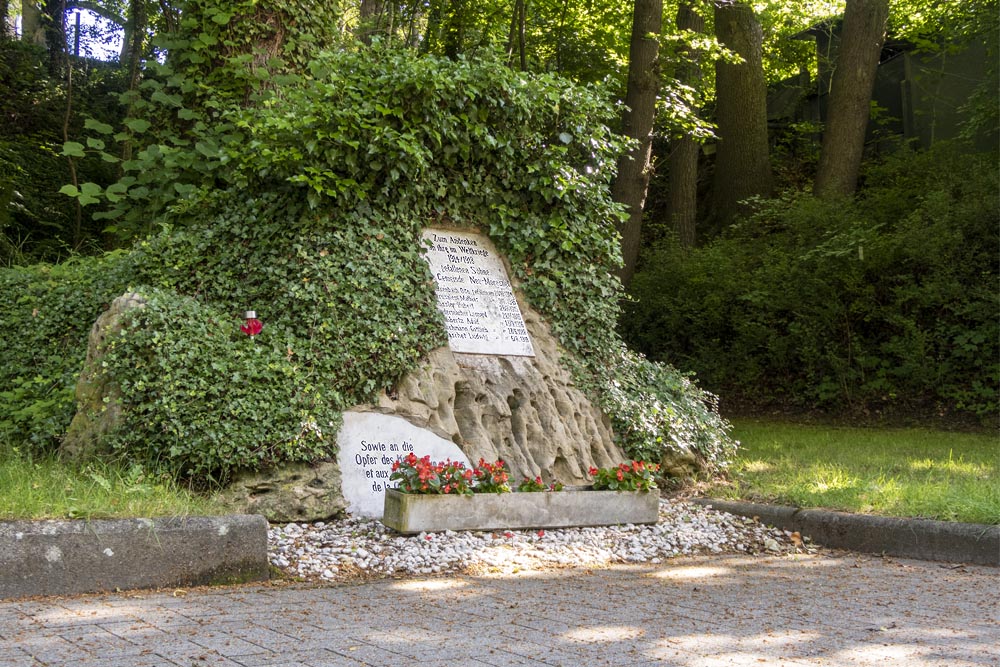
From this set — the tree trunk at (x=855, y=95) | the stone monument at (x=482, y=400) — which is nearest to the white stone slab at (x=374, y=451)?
the stone monument at (x=482, y=400)

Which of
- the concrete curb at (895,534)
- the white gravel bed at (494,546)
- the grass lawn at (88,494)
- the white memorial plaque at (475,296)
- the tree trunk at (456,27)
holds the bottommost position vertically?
the white gravel bed at (494,546)

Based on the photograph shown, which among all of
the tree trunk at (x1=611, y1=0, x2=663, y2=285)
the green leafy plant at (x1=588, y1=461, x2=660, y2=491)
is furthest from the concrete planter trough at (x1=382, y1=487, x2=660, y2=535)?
the tree trunk at (x1=611, y1=0, x2=663, y2=285)

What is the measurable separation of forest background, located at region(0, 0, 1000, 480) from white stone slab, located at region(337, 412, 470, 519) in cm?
360

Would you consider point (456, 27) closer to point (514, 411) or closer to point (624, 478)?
point (514, 411)

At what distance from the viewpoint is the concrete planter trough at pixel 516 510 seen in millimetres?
6297

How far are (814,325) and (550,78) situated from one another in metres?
7.52

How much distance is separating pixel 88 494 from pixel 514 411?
12.5 feet

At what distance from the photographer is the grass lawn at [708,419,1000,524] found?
703cm

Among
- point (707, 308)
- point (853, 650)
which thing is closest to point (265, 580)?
point (853, 650)

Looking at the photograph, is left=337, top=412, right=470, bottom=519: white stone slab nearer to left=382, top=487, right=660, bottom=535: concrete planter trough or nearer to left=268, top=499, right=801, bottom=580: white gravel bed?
left=268, top=499, right=801, bottom=580: white gravel bed

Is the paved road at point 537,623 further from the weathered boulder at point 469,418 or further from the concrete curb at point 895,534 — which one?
the weathered boulder at point 469,418

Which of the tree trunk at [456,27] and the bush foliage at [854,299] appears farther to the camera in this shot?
the tree trunk at [456,27]

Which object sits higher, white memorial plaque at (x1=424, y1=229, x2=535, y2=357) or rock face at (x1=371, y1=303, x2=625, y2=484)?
white memorial plaque at (x1=424, y1=229, x2=535, y2=357)

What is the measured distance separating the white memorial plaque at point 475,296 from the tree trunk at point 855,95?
32.7 feet
